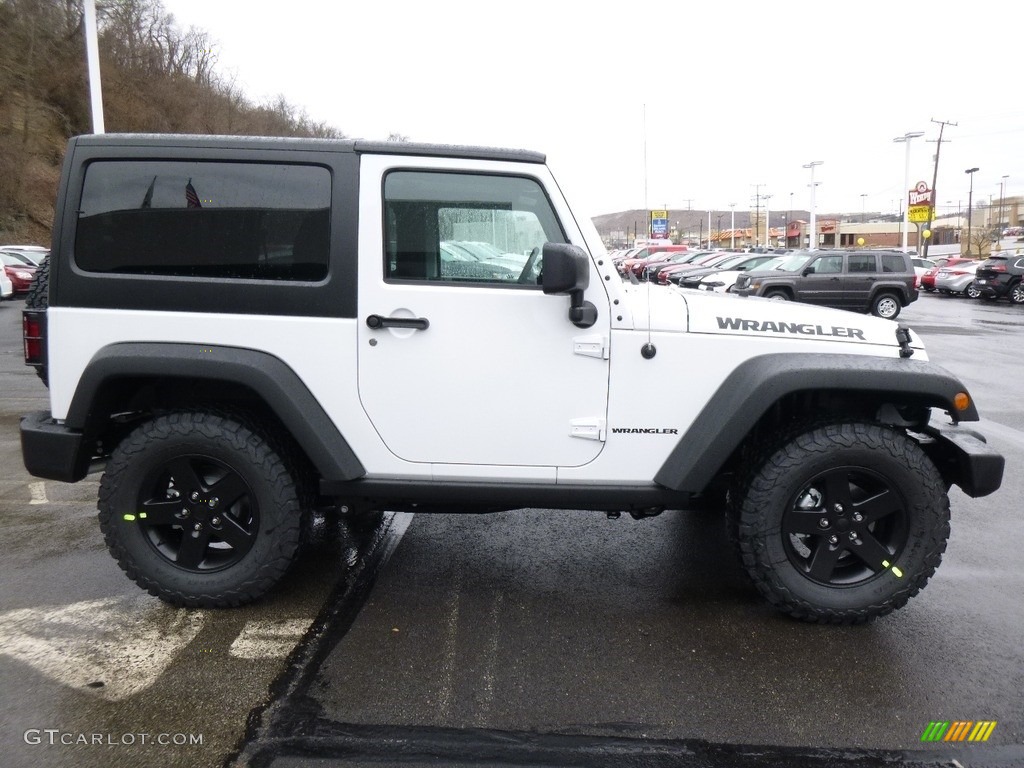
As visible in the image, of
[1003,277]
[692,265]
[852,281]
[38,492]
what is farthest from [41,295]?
[692,265]

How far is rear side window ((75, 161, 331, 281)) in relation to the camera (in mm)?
3430

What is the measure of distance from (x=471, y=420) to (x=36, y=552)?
2676 mm

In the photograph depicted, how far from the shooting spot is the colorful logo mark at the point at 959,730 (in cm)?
283

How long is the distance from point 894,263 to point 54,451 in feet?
67.9

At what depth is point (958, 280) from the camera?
1161 inches

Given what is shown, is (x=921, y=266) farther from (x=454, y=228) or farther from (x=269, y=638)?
(x=269, y=638)

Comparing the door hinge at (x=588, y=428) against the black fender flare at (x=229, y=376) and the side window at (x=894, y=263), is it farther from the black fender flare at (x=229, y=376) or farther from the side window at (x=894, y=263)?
the side window at (x=894, y=263)

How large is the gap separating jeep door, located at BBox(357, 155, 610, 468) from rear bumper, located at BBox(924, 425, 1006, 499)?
1572mm

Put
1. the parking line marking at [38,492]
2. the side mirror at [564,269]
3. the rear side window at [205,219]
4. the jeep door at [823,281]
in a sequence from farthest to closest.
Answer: the jeep door at [823,281], the parking line marking at [38,492], the rear side window at [205,219], the side mirror at [564,269]

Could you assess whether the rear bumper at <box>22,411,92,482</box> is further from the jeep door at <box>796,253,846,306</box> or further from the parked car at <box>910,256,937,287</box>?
the parked car at <box>910,256,937,287</box>

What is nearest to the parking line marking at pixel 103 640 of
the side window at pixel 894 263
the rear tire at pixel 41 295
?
the rear tire at pixel 41 295

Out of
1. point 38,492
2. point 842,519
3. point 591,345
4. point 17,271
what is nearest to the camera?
point 591,345

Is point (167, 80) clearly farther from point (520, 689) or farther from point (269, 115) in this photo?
point (520, 689)

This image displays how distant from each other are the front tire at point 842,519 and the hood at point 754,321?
0.41m
